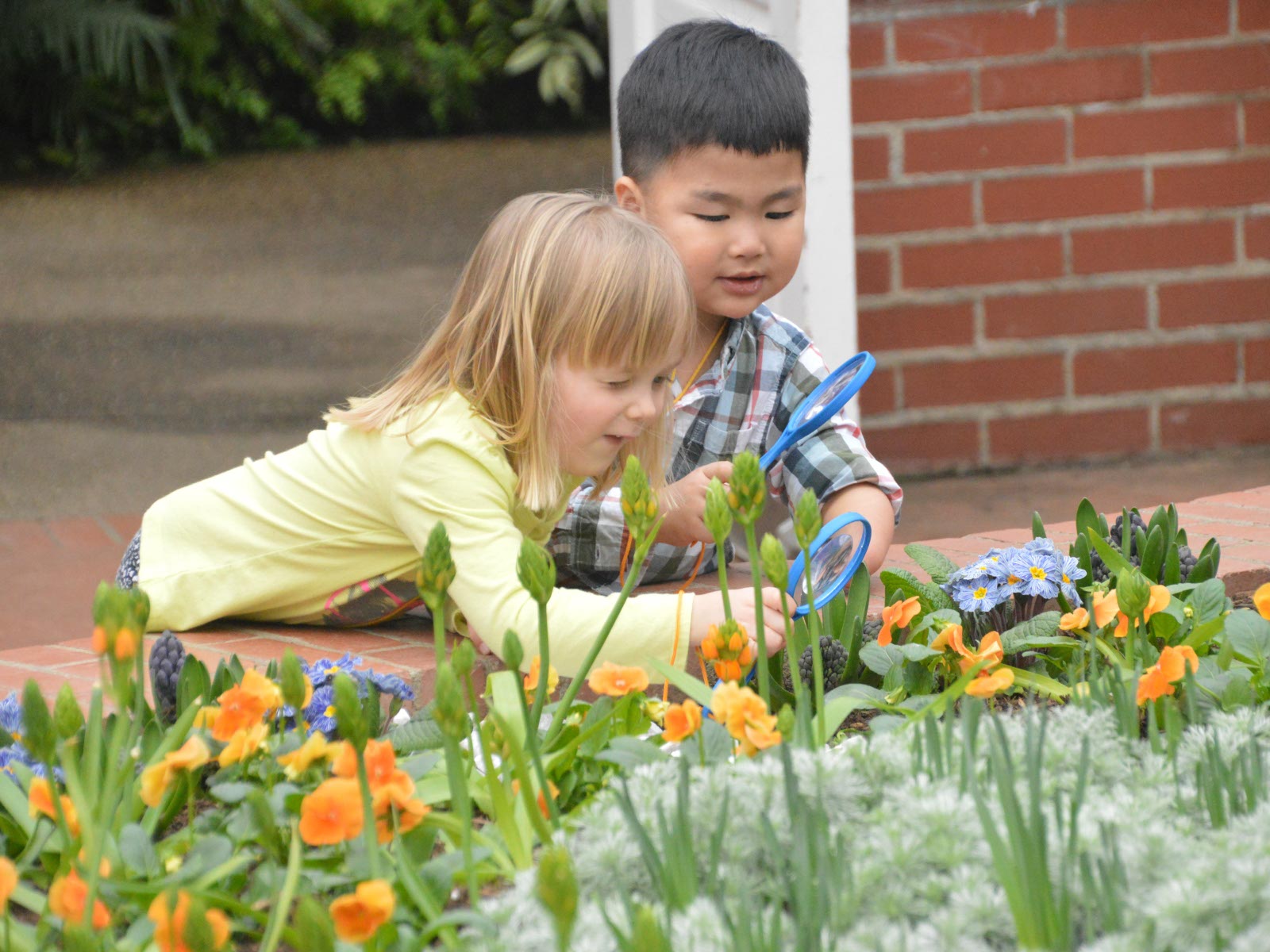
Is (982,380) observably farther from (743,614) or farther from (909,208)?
(743,614)

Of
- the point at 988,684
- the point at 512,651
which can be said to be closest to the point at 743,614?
the point at 988,684


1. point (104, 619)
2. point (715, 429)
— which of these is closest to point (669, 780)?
point (104, 619)

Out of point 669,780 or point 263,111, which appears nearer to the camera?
point 669,780

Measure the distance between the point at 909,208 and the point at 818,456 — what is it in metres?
1.59

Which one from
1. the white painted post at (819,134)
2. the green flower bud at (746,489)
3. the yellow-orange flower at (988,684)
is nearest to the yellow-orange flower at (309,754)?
the green flower bud at (746,489)

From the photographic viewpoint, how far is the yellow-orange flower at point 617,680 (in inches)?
58.9

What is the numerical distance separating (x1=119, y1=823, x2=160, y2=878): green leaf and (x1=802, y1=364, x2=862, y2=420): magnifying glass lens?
1.25 meters

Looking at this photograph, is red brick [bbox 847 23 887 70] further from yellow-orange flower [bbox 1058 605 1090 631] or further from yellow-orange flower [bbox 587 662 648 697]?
yellow-orange flower [bbox 587 662 648 697]

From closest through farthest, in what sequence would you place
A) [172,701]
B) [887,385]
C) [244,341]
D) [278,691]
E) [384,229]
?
[278,691] → [172,701] → [887,385] → [244,341] → [384,229]

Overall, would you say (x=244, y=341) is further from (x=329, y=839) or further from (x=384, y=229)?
(x=329, y=839)

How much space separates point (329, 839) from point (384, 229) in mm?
9039

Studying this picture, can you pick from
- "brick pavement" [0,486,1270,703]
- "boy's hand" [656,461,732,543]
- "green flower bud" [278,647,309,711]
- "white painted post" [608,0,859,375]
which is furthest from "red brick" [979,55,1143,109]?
"green flower bud" [278,647,309,711]

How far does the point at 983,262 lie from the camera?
4125mm

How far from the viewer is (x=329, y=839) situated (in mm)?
1197
